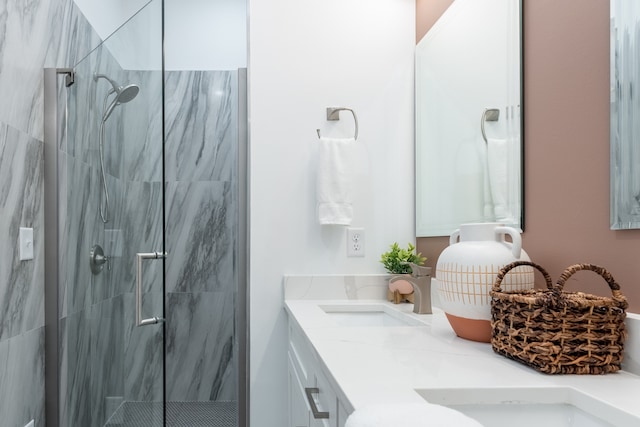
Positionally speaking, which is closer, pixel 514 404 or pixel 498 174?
pixel 514 404

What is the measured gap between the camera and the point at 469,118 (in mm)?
1711

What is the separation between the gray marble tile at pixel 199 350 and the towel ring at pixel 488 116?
220 cm

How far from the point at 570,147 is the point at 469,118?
56 centimetres

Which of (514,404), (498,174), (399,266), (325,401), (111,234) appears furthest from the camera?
(399,266)

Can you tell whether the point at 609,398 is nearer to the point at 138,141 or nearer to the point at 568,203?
the point at 568,203

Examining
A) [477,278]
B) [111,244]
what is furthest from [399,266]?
[111,244]

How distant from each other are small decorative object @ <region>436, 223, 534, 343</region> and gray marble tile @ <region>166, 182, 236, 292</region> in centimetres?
223

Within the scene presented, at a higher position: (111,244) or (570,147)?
(570,147)

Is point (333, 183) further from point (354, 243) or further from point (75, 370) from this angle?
point (75, 370)

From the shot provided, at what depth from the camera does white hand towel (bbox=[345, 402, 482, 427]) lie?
0.58 meters

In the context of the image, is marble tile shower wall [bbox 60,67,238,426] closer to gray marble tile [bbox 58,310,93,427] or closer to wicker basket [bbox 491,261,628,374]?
gray marble tile [bbox 58,310,93,427]

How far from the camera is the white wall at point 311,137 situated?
2127mm

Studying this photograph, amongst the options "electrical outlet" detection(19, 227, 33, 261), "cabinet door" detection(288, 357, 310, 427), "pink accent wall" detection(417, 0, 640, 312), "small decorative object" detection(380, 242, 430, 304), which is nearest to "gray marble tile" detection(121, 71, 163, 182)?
"electrical outlet" detection(19, 227, 33, 261)

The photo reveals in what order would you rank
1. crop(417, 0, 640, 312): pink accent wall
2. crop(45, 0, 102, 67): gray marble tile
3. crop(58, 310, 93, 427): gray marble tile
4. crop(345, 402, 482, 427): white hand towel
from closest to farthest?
crop(345, 402, 482, 427): white hand towel < crop(417, 0, 640, 312): pink accent wall < crop(58, 310, 93, 427): gray marble tile < crop(45, 0, 102, 67): gray marble tile
